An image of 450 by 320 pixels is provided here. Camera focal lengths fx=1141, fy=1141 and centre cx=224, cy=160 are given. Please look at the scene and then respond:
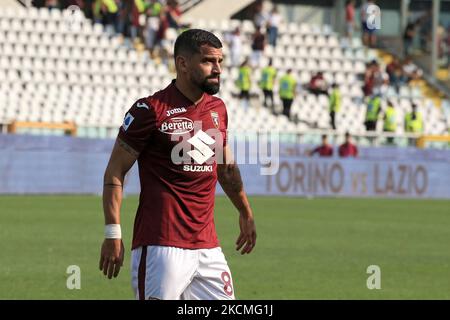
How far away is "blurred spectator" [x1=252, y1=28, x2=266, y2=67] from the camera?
39.3 m

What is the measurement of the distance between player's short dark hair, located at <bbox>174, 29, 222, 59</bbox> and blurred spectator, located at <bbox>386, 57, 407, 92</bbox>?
3497 centimetres

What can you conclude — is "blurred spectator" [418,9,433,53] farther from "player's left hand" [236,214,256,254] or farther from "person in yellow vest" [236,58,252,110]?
"player's left hand" [236,214,256,254]

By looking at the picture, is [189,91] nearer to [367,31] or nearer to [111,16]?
[111,16]

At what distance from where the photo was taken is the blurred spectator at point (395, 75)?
4156 centimetres

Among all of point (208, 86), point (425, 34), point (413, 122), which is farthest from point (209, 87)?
point (425, 34)

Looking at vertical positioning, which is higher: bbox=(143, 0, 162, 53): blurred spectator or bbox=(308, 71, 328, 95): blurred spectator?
bbox=(143, 0, 162, 53): blurred spectator

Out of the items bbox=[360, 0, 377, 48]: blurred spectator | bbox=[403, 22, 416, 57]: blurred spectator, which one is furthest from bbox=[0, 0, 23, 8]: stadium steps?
bbox=[403, 22, 416, 57]: blurred spectator

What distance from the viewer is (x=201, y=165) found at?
7141 millimetres

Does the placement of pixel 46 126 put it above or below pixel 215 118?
above

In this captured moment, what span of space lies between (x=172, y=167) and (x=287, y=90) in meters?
30.2

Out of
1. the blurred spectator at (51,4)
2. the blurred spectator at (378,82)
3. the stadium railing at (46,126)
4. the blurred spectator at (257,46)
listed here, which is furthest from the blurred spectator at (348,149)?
the blurred spectator at (51,4)

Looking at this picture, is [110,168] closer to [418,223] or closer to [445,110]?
[418,223]

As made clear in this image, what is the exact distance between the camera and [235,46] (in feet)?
126
